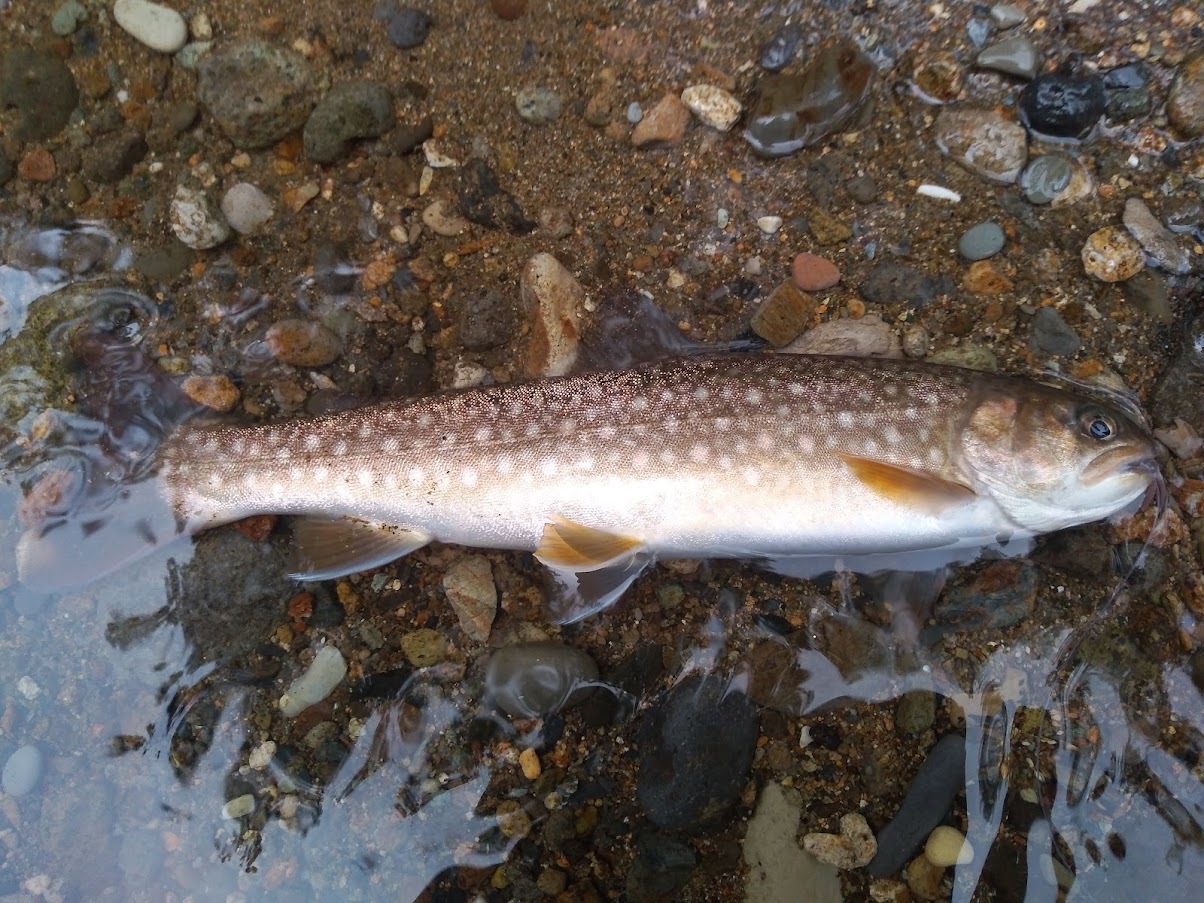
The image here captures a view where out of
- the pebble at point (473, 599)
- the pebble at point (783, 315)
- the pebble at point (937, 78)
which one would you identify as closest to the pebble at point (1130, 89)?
the pebble at point (937, 78)

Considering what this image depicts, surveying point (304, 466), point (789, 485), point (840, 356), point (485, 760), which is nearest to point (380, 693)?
point (485, 760)

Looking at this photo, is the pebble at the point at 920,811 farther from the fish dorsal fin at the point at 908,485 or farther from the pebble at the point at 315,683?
the pebble at the point at 315,683

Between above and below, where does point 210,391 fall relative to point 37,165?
below

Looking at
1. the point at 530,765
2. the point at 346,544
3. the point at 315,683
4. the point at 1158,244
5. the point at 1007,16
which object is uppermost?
the point at 1007,16

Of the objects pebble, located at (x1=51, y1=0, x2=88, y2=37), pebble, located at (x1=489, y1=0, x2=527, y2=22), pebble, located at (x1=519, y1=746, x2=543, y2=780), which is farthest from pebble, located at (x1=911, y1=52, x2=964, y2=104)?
pebble, located at (x1=51, y1=0, x2=88, y2=37)

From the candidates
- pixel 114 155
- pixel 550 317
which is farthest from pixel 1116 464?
pixel 114 155

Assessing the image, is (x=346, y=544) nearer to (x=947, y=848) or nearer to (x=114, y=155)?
(x=114, y=155)
